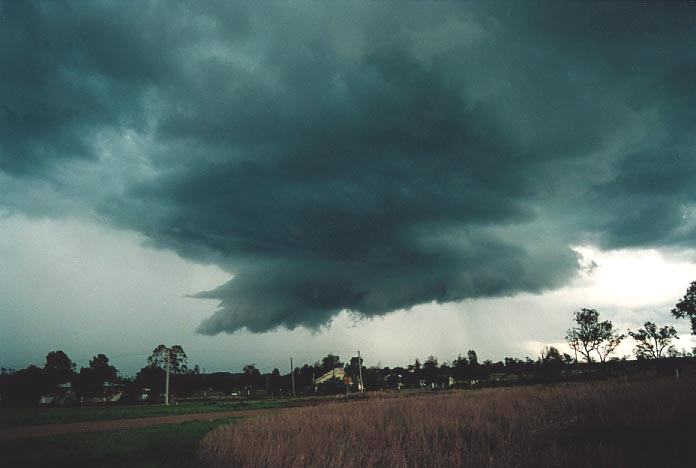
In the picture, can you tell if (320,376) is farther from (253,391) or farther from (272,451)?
(272,451)

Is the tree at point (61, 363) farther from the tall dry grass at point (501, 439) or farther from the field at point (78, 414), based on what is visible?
the tall dry grass at point (501, 439)

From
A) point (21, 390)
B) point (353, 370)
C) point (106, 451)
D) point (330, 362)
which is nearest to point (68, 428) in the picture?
point (106, 451)

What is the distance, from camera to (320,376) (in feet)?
487

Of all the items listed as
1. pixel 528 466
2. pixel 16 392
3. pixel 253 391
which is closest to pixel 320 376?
pixel 253 391

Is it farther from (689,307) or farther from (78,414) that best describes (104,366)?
(689,307)

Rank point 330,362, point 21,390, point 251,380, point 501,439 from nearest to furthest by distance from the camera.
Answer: point 501,439
point 21,390
point 251,380
point 330,362

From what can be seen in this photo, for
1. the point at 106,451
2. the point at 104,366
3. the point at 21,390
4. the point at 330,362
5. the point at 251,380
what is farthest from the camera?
the point at 330,362

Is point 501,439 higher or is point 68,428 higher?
point 501,439

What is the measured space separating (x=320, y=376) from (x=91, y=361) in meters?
69.5

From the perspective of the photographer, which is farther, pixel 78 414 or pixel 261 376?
pixel 261 376

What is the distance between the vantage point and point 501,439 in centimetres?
1049

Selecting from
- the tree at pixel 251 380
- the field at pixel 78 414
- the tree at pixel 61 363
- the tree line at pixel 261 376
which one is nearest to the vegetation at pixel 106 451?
the field at pixel 78 414

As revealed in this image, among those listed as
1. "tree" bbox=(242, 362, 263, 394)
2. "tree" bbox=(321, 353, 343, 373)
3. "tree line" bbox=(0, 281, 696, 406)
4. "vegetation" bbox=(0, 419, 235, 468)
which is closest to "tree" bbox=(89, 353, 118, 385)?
"tree line" bbox=(0, 281, 696, 406)

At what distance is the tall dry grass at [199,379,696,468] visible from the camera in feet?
28.1
